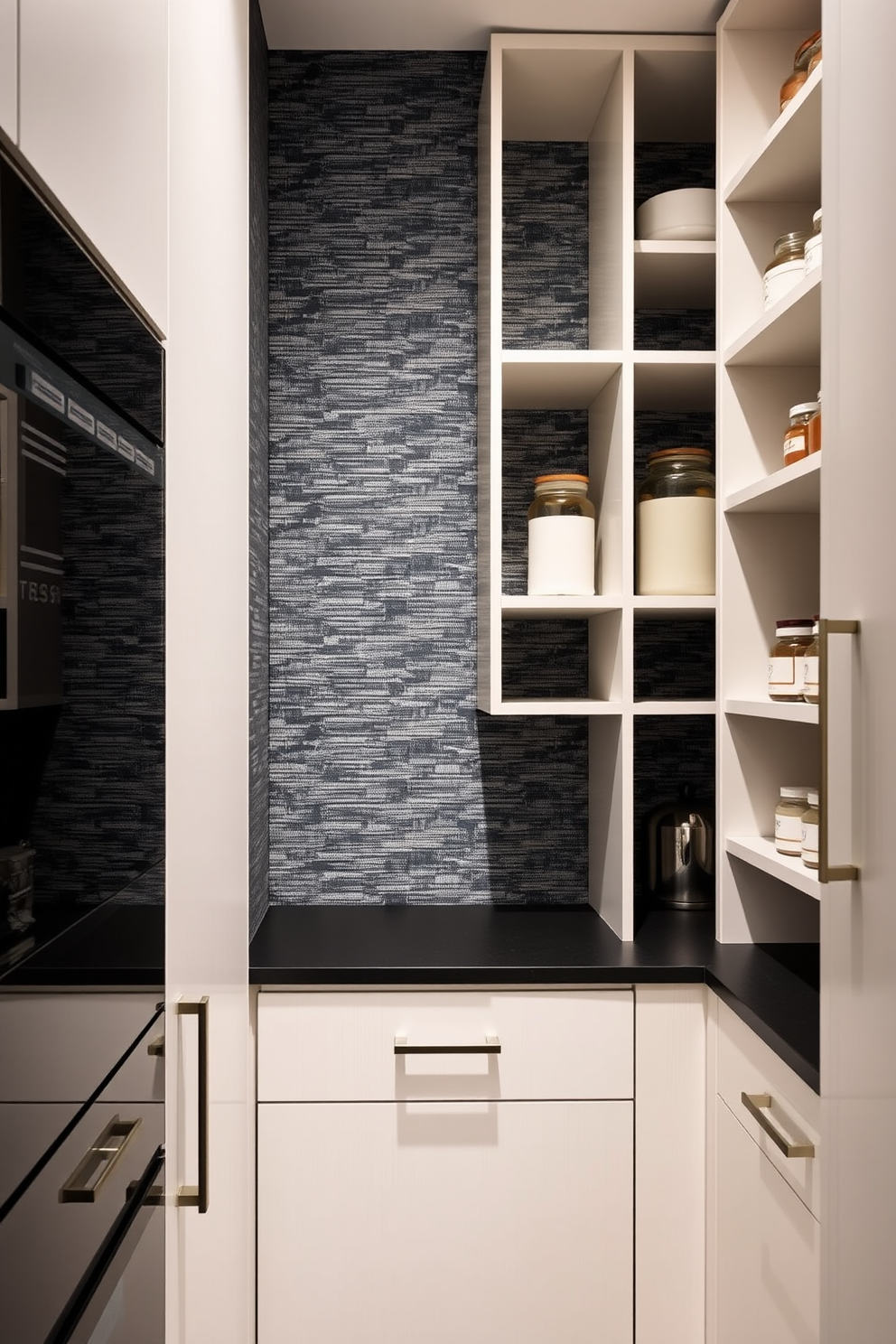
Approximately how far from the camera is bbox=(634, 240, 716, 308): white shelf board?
1.80 metres

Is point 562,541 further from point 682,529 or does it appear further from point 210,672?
point 210,672

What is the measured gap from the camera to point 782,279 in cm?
155

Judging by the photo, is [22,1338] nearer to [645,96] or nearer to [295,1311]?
[295,1311]

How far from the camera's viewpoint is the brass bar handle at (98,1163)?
2.09ft

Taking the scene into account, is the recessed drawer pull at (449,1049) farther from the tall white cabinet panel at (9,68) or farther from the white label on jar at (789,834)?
the tall white cabinet panel at (9,68)

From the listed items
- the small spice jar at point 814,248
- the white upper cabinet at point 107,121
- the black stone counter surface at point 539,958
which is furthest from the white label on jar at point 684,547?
the white upper cabinet at point 107,121

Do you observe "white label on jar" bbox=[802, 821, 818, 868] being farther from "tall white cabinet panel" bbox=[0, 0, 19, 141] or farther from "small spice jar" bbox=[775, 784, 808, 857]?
"tall white cabinet panel" bbox=[0, 0, 19, 141]

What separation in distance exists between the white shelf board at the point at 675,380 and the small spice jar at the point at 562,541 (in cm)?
24

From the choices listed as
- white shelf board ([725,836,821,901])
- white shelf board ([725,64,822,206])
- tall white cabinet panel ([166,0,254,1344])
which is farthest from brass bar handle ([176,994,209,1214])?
white shelf board ([725,64,822,206])

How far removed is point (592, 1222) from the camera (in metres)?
1.57

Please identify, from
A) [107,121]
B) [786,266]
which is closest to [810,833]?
[786,266]

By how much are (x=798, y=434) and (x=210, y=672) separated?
953mm

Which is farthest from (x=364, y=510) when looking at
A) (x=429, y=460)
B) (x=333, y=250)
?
(x=333, y=250)

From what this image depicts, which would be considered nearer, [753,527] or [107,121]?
[107,121]
